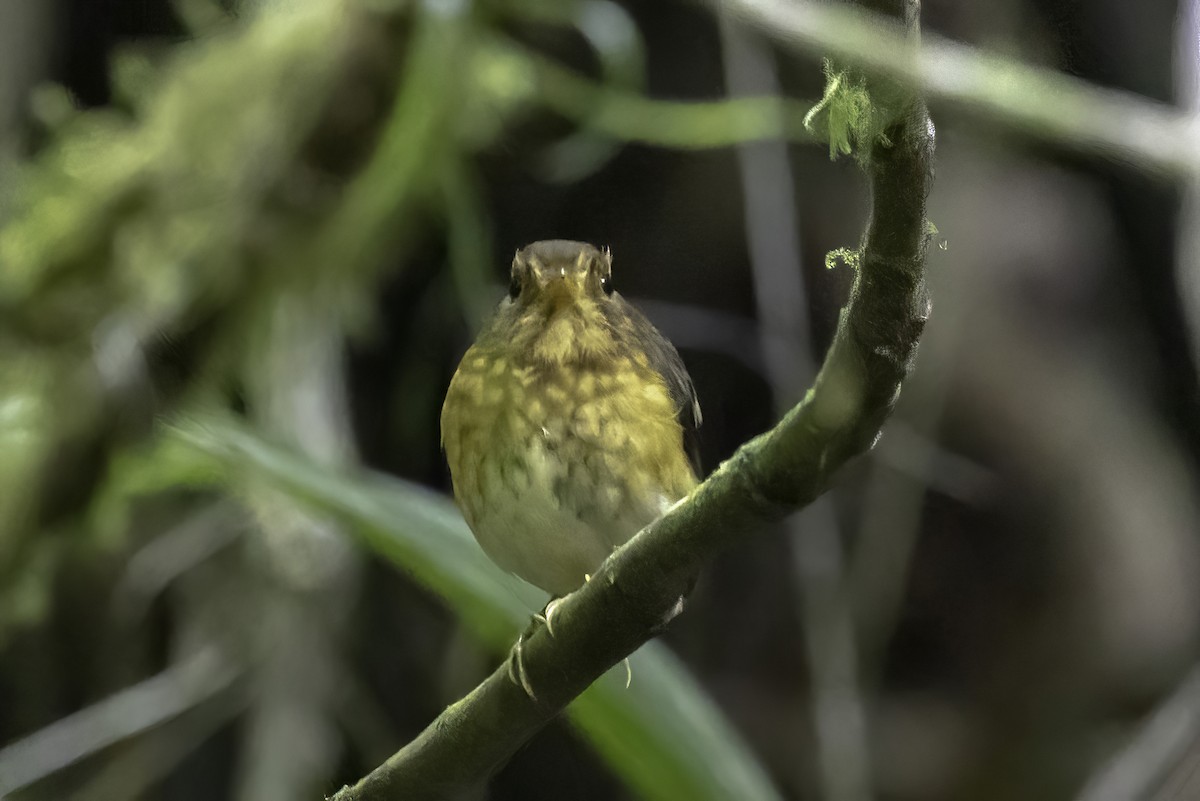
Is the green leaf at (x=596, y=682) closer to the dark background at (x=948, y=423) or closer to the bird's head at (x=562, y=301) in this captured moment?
the dark background at (x=948, y=423)

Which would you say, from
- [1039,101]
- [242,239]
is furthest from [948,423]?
[242,239]

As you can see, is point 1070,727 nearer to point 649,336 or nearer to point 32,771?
point 649,336

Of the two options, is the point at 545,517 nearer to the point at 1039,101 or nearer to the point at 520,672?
the point at 520,672

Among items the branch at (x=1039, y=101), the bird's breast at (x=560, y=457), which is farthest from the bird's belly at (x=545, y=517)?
the branch at (x=1039, y=101)

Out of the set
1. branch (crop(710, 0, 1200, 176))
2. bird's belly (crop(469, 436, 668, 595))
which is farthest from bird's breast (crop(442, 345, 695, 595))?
branch (crop(710, 0, 1200, 176))

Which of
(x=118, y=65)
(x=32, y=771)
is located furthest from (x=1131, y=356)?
(x=32, y=771)

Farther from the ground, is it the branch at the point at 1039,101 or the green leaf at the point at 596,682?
the branch at the point at 1039,101

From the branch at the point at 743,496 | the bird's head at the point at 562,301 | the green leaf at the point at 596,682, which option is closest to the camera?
the branch at the point at 743,496
